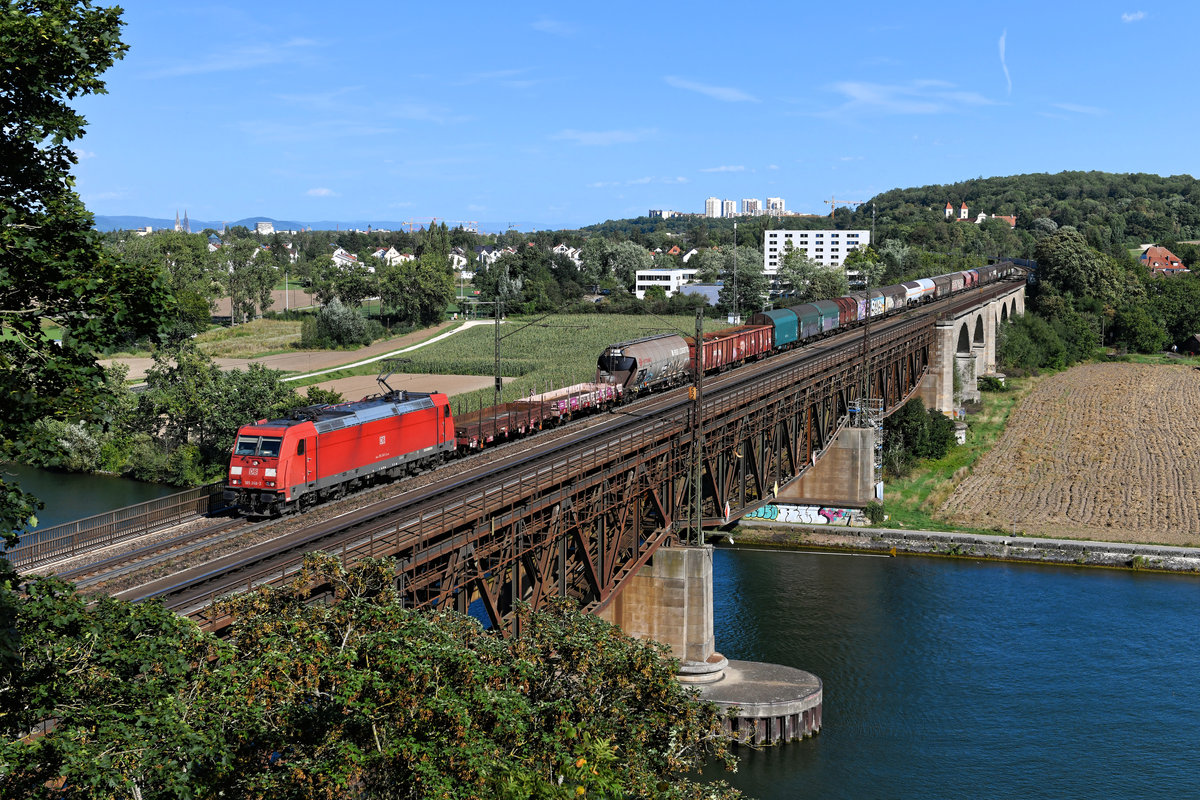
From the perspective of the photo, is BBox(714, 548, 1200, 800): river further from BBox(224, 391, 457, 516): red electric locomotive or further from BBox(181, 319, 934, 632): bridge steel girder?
BBox(224, 391, 457, 516): red electric locomotive

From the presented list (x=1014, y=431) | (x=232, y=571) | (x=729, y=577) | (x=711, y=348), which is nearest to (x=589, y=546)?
(x=232, y=571)

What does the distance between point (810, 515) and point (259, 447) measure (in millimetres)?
41805

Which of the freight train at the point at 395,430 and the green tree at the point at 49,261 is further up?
the green tree at the point at 49,261

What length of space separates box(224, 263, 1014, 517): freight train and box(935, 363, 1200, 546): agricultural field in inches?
827

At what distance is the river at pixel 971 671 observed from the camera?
116 feet

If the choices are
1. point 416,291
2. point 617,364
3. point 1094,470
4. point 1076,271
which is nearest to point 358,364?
point 416,291

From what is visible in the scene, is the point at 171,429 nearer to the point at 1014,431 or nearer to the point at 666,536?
the point at 666,536

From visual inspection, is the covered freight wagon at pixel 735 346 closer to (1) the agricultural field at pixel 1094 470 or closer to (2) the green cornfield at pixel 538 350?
(1) the agricultural field at pixel 1094 470

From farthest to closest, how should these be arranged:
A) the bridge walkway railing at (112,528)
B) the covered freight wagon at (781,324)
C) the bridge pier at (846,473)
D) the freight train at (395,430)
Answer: the covered freight wagon at (781,324) → the bridge pier at (846,473) → the freight train at (395,430) → the bridge walkway railing at (112,528)

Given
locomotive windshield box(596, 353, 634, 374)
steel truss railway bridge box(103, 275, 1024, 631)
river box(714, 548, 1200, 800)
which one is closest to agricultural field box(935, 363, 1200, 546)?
river box(714, 548, 1200, 800)

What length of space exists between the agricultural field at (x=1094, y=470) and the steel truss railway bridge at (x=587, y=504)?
487 inches

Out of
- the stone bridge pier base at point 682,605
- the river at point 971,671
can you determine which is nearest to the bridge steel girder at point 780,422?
the stone bridge pier base at point 682,605

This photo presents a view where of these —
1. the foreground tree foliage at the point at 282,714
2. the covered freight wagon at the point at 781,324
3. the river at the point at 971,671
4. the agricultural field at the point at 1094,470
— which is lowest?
the river at the point at 971,671

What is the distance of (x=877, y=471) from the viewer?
232 ft
